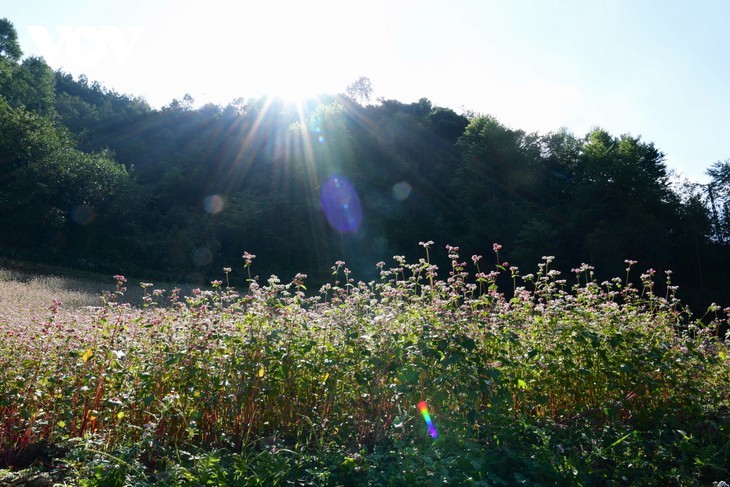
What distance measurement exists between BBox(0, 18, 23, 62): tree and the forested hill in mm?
14974

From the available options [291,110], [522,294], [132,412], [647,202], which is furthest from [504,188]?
[132,412]

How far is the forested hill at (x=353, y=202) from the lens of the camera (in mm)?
17297

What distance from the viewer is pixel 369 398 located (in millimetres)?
2881

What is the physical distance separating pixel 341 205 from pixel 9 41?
2784 cm

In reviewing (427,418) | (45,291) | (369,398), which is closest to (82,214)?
(45,291)

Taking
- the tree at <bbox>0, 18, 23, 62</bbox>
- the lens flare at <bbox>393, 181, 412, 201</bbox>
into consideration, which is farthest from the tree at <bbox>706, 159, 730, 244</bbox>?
the tree at <bbox>0, 18, 23, 62</bbox>

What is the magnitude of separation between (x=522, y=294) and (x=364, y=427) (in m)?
1.39

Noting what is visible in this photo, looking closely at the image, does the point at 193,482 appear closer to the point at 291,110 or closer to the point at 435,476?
the point at 435,476

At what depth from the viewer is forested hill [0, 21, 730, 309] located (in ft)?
56.7

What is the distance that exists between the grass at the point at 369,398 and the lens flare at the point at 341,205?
16.6m

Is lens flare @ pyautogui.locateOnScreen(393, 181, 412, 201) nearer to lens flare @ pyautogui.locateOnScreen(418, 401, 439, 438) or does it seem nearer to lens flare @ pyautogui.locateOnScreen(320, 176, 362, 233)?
lens flare @ pyautogui.locateOnScreen(320, 176, 362, 233)

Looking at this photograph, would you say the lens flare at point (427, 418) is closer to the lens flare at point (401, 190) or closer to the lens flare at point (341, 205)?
the lens flare at point (341, 205)

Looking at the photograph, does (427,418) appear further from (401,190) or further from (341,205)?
(401,190)

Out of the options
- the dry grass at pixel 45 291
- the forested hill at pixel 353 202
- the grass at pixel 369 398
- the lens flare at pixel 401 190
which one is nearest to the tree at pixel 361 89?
the forested hill at pixel 353 202
